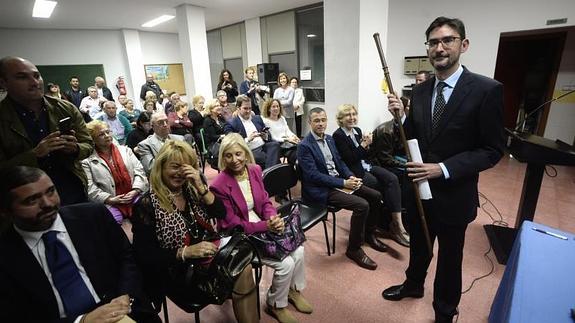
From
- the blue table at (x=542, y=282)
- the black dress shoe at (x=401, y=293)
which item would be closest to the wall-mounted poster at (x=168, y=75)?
the black dress shoe at (x=401, y=293)

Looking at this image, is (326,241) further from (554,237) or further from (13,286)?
(13,286)

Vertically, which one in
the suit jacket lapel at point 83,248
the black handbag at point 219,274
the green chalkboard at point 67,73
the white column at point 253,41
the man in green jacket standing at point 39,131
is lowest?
the black handbag at point 219,274

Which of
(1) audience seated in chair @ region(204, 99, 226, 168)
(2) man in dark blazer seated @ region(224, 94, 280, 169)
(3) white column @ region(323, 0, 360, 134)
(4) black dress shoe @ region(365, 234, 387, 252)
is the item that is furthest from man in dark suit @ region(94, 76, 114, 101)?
(4) black dress shoe @ region(365, 234, 387, 252)

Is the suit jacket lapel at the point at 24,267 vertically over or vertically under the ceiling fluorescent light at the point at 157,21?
under

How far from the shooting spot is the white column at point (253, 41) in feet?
25.0

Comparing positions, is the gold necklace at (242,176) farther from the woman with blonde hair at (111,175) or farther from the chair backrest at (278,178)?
the woman with blonde hair at (111,175)

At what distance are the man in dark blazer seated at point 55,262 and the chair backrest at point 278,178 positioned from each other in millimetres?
1249

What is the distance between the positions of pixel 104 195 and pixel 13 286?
129cm

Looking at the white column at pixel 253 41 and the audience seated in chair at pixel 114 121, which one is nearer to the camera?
the audience seated in chair at pixel 114 121

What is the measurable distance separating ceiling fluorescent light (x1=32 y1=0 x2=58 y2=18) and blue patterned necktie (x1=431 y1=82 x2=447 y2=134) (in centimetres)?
695

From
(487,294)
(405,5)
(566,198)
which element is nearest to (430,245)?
(487,294)

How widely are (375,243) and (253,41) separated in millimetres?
6758

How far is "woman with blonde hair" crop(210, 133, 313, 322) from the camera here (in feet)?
5.87

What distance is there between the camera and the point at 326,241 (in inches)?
103
